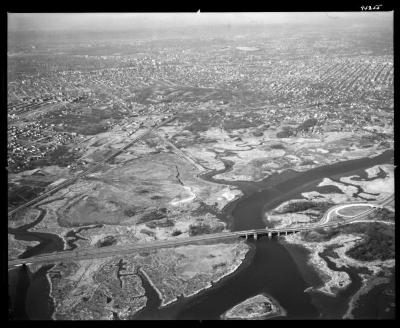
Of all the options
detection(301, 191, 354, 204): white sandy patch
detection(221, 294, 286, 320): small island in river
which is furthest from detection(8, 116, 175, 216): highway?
detection(221, 294, 286, 320): small island in river

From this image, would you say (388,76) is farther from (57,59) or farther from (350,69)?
(57,59)

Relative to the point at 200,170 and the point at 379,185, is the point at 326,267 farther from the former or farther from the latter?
the point at 200,170

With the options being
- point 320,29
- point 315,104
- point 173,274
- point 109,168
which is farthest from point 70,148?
point 320,29

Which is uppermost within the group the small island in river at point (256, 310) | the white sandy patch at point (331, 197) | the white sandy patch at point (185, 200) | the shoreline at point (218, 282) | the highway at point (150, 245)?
the white sandy patch at point (331, 197)

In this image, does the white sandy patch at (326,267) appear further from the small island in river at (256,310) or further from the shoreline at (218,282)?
the shoreline at (218,282)

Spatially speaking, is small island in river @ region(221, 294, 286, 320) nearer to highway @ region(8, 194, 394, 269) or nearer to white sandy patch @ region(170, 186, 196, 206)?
highway @ region(8, 194, 394, 269)

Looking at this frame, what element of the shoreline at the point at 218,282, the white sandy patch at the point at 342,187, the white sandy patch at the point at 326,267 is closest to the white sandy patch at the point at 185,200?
the shoreline at the point at 218,282

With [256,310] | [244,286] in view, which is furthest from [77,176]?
[256,310]
